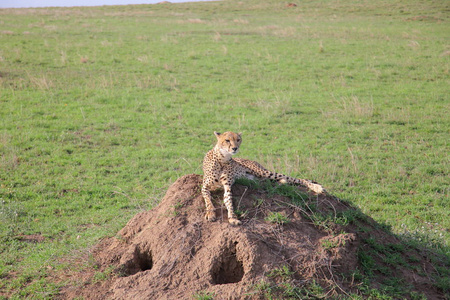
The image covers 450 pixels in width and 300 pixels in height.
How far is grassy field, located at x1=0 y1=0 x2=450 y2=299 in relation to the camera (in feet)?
20.0

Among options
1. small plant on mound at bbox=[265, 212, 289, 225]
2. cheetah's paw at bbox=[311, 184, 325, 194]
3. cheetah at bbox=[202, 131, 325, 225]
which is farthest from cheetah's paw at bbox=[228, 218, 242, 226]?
cheetah's paw at bbox=[311, 184, 325, 194]

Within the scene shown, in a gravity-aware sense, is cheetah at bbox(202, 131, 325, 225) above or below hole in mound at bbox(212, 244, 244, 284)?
above

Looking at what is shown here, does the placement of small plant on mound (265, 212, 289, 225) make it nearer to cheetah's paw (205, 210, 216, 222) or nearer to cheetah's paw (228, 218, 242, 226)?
cheetah's paw (228, 218, 242, 226)

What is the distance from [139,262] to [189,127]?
593 cm

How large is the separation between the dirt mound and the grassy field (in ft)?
2.48

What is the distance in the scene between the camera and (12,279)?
4.60m

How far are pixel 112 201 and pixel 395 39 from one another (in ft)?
59.8

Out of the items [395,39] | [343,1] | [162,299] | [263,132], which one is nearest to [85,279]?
[162,299]

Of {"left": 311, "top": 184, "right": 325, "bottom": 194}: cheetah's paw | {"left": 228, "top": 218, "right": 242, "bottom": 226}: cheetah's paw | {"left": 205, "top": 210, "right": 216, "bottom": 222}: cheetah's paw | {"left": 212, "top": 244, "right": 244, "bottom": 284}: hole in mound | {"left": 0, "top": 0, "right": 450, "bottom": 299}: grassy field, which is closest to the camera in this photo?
{"left": 212, "top": 244, "right": 244, "bottom": 284}: hole in mound

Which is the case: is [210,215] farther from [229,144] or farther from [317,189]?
[317,189]

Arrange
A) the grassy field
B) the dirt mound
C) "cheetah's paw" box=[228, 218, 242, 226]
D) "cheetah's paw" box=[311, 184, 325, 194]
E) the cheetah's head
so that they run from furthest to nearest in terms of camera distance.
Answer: the grassy field, "cheetah's paw" box=[311, 184, 325, 194], the cheetah's head, "cheetah's paw" box=[228, 218, 242, 226], the dirt mound


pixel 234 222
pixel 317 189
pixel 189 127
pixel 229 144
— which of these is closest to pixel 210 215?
pixel 234 222

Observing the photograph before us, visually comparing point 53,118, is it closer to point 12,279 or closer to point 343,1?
point 12,279

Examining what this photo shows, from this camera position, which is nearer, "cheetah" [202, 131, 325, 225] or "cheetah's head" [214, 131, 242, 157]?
"cheetah" [202, 131, 325, 225]
